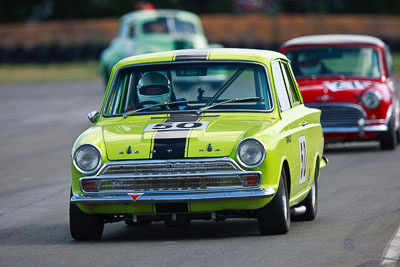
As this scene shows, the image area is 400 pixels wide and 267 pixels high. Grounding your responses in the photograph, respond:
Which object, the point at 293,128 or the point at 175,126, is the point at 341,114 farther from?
the point at 175,126

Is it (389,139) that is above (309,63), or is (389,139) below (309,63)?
below

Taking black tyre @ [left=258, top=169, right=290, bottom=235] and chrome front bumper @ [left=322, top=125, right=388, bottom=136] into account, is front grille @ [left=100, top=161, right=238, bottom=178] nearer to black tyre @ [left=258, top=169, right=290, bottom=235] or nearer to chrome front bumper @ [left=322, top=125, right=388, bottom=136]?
black tyre @ [left=258, top=169, right=290, bottom=235]

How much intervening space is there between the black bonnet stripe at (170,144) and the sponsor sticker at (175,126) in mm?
98

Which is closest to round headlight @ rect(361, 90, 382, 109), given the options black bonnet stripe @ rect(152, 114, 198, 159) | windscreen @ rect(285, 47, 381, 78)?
windscreen @ rect(285, 47, 381, 78)

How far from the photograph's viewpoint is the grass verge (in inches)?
1671

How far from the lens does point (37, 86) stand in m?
37.8

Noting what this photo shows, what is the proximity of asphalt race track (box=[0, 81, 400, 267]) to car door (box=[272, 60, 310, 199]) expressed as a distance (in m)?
0.41

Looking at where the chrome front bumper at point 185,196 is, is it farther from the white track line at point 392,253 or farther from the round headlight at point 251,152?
the white track line at point 392,253

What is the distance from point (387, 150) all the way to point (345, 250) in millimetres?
8499

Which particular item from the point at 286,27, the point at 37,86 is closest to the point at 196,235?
the point at 37,86

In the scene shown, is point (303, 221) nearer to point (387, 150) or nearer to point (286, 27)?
point (387, 150)

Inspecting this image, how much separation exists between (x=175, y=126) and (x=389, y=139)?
7.92 meters

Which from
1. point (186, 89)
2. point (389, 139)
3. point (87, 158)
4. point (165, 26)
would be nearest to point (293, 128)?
point (186, 89)

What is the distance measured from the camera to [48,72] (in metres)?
46.8
